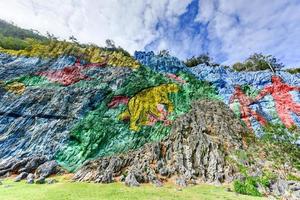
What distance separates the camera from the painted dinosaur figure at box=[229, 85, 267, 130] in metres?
42.7

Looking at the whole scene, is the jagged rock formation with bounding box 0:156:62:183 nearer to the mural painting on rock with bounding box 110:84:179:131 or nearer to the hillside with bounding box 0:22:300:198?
the hillside with bounding box 0:22:300:198

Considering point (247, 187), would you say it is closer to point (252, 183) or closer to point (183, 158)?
point (252, 183)

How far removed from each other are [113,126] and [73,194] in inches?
612

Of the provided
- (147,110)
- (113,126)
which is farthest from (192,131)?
(113,126)

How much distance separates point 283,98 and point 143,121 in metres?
25.4

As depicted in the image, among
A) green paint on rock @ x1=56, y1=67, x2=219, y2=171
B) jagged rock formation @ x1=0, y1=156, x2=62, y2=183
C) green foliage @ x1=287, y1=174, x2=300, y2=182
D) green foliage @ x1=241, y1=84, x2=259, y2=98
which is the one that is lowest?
jagged rock formation @ x1=0, y1=156, x2=62, y2=183

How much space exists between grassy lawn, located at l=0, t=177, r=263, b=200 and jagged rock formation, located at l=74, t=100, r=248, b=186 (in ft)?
6.27

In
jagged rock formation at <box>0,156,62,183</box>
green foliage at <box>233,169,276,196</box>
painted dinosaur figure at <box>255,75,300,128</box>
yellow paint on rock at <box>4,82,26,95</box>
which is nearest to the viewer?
A: green foliage at <box>233,169,276,196</box>

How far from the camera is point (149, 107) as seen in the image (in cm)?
4156

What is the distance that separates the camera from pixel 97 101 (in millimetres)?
40531

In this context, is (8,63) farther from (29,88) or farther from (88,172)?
(88,172)

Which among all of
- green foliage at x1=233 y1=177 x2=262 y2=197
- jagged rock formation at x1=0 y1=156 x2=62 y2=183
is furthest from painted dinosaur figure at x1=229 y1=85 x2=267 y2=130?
jagged rock formation at x1=0 y1=156 x2=62 y2=183

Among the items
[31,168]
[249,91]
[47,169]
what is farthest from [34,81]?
[249,91]

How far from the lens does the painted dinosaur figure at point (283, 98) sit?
4212 centimetres
